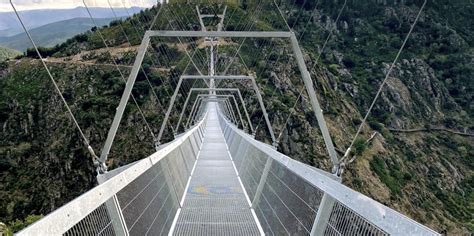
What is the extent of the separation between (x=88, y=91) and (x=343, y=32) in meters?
61.2

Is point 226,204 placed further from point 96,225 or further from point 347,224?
point 96,225

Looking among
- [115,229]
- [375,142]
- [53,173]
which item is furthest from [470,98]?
[115,229]

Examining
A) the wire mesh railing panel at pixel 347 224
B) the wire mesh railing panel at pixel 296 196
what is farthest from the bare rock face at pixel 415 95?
the wire mesh railing panel at pixel 347 224

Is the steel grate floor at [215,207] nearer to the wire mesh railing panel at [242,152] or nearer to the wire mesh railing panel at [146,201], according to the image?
the wire mesh railing panel at [242,152]

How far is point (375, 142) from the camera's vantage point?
83375mm

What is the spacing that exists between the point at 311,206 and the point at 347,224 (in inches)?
44.4

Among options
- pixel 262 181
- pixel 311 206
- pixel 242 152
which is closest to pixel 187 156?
pixel 242 152

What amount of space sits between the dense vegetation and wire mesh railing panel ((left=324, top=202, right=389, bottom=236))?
4411 centimetres

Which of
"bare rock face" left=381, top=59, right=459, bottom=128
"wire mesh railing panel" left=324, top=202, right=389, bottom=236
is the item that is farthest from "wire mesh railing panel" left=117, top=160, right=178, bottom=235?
"bare rock face" left=381, top=59, right=459, bottom=128

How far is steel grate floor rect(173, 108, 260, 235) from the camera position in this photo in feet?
23.3

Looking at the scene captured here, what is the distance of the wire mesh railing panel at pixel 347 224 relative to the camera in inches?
138

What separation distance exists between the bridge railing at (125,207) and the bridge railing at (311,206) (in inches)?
56.5

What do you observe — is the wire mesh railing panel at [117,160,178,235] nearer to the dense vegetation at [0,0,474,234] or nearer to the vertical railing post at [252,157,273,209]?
the vertical railing post at [252,157,273,209]

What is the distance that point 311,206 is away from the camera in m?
5.20
